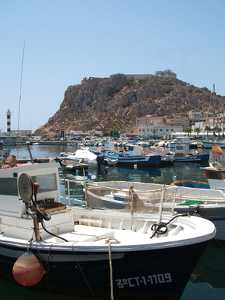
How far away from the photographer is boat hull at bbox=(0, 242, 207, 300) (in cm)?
1070

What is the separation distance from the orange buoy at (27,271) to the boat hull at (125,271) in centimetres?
41

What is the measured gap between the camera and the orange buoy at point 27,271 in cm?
1068

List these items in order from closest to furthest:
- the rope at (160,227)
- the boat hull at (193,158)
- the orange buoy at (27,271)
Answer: the orange buoy at (27,271) → the rope at (160,227) → the boat hull at (193,158)

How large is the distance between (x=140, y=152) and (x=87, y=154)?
41.0ft

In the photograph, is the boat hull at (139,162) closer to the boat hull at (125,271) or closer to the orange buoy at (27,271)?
the boat hull at (125,271)

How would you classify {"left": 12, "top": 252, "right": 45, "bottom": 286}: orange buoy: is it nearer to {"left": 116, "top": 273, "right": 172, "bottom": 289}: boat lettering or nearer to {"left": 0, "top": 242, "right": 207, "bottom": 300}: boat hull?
{"left": 0, "top": 242, "right": 207, "bottom": 300}: boat hull

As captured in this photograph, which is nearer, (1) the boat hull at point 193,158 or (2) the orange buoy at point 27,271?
(2) the orange buoy at point 27,271

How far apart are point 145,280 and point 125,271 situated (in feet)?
1.78

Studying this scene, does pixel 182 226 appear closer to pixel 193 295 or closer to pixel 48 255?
pixel 193 295

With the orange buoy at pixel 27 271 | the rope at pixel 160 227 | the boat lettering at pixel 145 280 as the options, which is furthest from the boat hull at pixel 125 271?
the rope at pixel 160 227

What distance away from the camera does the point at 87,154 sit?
49438 millimetres

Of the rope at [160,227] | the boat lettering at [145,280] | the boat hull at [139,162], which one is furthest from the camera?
the boat hull at [139,162]

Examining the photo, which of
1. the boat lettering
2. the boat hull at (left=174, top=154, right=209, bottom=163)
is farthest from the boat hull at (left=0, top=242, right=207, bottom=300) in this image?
the boat hull at (left=174, top=154, right=209, bottom=163)

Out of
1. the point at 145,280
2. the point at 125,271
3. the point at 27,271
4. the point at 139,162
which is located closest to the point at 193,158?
the point at 139,162
